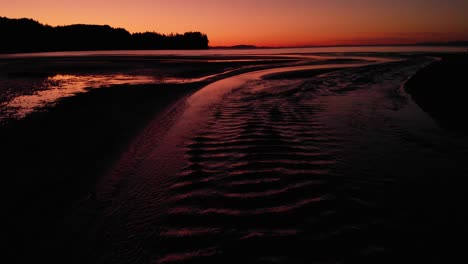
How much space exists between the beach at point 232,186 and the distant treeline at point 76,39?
354 feet

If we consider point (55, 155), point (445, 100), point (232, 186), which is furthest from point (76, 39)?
point (232, 186)

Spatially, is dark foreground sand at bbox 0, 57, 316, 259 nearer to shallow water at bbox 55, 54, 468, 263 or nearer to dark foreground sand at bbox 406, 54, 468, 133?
shallow water at bbox 55, 54, 468, 263

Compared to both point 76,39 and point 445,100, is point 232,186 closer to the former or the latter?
point 445,100

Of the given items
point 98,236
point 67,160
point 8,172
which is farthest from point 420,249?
point 8,172

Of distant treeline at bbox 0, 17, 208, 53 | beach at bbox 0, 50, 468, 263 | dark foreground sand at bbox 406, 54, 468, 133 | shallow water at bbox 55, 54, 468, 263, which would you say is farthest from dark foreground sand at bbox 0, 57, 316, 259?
distant treeline at bbox 0, 17, 208, 53

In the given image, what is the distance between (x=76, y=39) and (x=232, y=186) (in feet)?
491

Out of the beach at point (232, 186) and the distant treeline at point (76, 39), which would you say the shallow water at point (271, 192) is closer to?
the beach at point (232, 186)

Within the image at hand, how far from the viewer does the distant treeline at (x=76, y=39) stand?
102062 mm

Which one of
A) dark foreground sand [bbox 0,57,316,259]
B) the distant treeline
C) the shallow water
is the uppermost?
the distant treeline

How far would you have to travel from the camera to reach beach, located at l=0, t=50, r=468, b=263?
2996 millimetres

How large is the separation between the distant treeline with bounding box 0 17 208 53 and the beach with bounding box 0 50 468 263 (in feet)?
354

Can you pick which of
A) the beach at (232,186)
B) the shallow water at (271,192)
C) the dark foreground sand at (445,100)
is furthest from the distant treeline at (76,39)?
the dark foreground sand at (445,100)

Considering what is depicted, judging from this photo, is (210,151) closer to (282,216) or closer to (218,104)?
(282,216)

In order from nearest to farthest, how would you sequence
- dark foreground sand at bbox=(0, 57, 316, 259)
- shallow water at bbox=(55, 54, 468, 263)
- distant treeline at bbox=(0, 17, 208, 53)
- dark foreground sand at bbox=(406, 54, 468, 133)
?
shallow water at bbox=(55, 54, 468, 263) < dark foreground sand at bbox=(0, 57, 316, 259) < dark foreground sand at bbox=(406, 54, 468, 133) < distant treeline at bbox=(0, 17, 208, 53)
